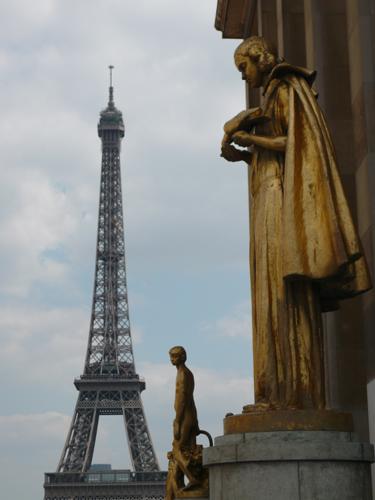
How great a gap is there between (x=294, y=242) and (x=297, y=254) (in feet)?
0.34

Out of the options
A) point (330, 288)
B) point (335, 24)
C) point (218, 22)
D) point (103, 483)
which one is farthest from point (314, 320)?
point (103, 483)

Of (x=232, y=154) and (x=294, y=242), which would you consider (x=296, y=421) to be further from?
(x=232, y=154)

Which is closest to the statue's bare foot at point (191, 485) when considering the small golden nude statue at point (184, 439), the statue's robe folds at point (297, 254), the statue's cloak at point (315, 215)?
the small golden nude statue at point (184, 439)

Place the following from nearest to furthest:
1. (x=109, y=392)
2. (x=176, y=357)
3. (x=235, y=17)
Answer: (x=176, y=357), (x=235, y=17), (x=109, y=392)

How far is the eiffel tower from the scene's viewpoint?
301ft

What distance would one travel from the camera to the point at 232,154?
8.08m

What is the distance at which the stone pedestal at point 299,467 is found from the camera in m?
6.50

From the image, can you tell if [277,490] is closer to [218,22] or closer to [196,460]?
[196,460]

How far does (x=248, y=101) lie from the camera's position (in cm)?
2269

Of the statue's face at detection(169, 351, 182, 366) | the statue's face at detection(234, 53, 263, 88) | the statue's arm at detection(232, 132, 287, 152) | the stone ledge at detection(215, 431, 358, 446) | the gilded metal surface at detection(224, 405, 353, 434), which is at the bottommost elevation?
the stone ledge at detection(215, 431, 358, 446)

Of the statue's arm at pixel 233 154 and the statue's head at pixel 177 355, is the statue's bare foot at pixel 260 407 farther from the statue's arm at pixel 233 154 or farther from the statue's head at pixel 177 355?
the statue's head at pixel 177 355

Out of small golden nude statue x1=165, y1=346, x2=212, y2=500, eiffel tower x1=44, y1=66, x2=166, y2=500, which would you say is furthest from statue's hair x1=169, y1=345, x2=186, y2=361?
eiffel tower x1=44, y1=66, x2=166, y2=500

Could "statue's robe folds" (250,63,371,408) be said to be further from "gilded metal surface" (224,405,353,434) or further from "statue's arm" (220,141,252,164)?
"statue's arm" (220,141,252,164)

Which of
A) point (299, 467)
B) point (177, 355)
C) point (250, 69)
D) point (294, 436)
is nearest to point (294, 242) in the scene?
point (294, 436)
